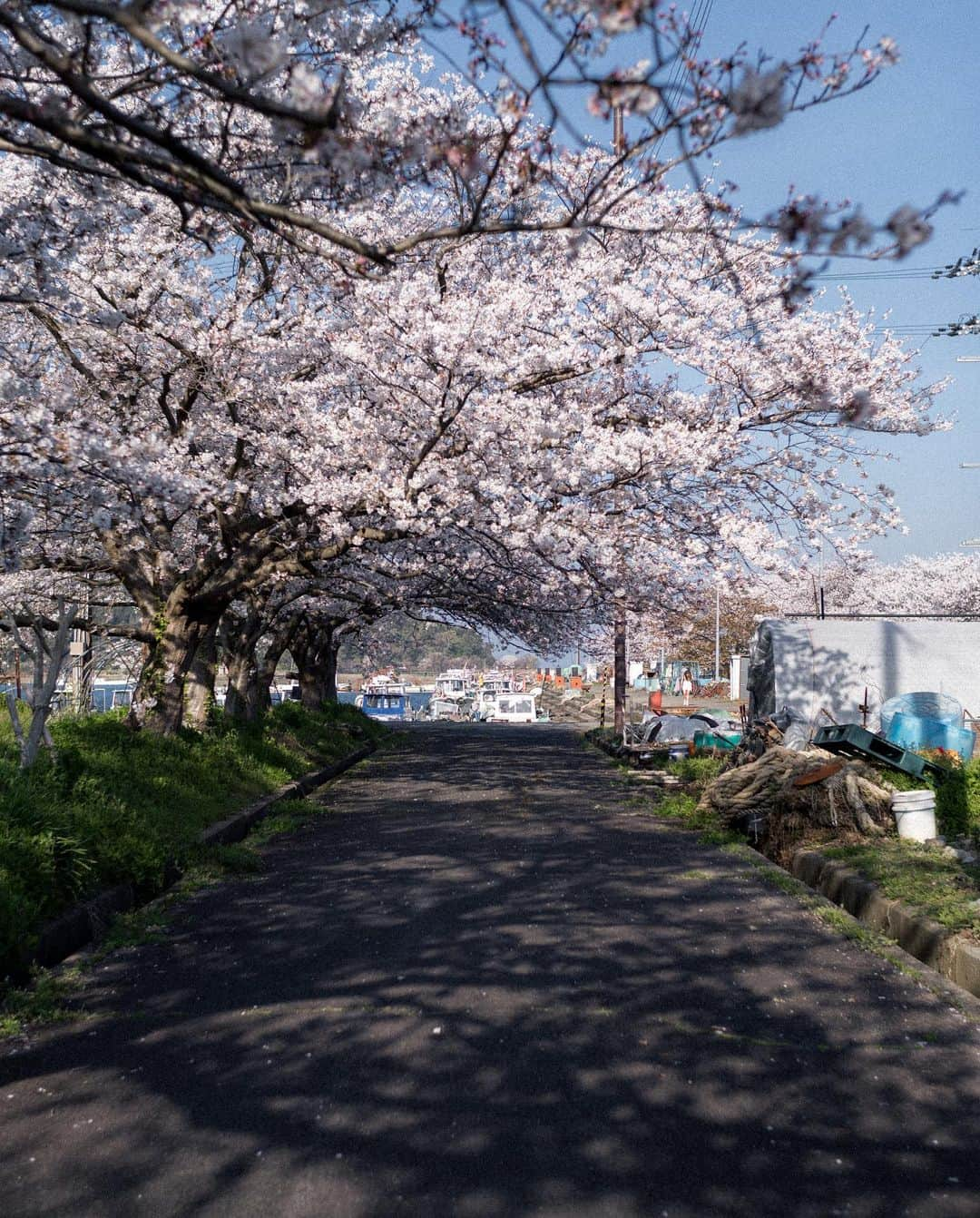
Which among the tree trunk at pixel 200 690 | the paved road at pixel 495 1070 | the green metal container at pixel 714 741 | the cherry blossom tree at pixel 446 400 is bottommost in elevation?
the paved road at pixel 495 1070

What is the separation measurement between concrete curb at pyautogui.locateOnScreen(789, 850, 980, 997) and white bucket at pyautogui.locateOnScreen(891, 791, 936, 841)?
0.94m

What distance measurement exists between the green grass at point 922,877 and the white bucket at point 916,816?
0.17 meters

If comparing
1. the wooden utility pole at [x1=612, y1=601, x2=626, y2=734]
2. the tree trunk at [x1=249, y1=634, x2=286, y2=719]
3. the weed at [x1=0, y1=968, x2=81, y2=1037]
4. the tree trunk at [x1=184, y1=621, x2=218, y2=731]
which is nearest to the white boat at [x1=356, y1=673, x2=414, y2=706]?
the wooden utility pole at [x1=612, y1=601, x2=626, y2=734]

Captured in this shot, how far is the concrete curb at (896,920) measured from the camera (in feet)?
23.0

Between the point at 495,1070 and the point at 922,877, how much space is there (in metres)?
5.34

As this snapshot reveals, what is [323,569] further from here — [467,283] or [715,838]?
[715,838]

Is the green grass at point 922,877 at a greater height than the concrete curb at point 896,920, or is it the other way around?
the green grass at point 922,877

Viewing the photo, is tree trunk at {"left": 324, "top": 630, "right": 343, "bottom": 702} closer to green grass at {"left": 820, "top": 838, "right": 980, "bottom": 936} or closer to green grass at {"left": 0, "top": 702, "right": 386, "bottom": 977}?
green grass at {"left": 0, "top": 702, "right": 386, "bottom": 977}

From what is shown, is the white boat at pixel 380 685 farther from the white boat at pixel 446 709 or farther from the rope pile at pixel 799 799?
the rope pile at pixel 799 799

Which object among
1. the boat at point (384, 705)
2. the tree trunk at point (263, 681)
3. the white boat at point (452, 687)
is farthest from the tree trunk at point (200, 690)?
the white boat at point (452, 687)

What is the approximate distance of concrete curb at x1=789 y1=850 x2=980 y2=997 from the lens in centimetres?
702

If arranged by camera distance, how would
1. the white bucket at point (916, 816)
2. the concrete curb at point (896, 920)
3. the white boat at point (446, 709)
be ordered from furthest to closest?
the white boat at point (446, 709) → the white bucket at point (916, 816) → the concrete curb at point (896, 920)

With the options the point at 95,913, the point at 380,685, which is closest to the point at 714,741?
the point at 95,913

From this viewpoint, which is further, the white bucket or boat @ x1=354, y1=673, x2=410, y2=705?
boat @ x1=354, y1=673, x2=410, y2=705
